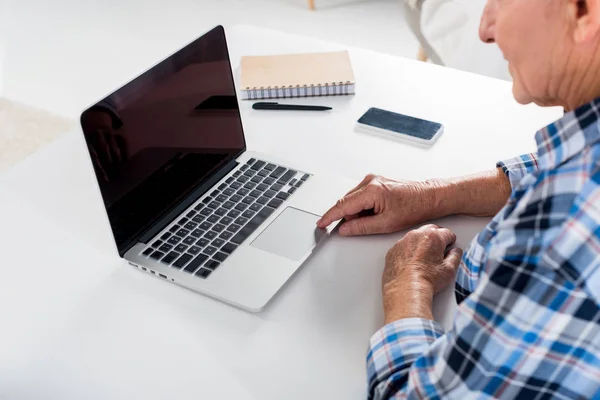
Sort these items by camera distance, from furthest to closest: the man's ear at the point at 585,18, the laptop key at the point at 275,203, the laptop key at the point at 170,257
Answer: the laptop key at the point at 275,203 < the laptop key at the point at 170,257 < the man's ear at the point at 585,18

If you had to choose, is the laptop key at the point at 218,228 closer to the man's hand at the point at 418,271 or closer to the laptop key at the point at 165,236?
the laptop key at the point at 165,236

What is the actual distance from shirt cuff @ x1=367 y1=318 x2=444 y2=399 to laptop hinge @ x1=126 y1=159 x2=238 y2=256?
381 millimetres

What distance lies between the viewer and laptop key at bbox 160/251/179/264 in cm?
95

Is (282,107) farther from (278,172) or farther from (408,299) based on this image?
(408,299)

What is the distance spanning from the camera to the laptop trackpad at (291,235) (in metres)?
0.99

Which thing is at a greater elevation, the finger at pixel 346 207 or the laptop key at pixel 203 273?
the finger at pixel 346 207

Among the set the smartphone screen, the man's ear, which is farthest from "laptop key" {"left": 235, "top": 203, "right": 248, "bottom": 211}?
the man's ear

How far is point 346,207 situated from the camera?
3.36 ft

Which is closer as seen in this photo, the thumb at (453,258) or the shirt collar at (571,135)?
the shirt collar at (571,135)

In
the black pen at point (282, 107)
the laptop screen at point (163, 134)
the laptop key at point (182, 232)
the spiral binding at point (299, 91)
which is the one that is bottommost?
the laptop key at point (182, 232)

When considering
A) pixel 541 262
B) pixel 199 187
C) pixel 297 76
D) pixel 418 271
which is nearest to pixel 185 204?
pixel 199 187

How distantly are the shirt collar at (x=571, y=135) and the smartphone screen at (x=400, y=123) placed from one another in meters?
0.59

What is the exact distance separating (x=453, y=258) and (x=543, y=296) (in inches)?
14.3

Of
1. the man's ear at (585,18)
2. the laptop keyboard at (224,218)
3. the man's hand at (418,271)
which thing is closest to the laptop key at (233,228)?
the laptop keyboard at (224,218)
